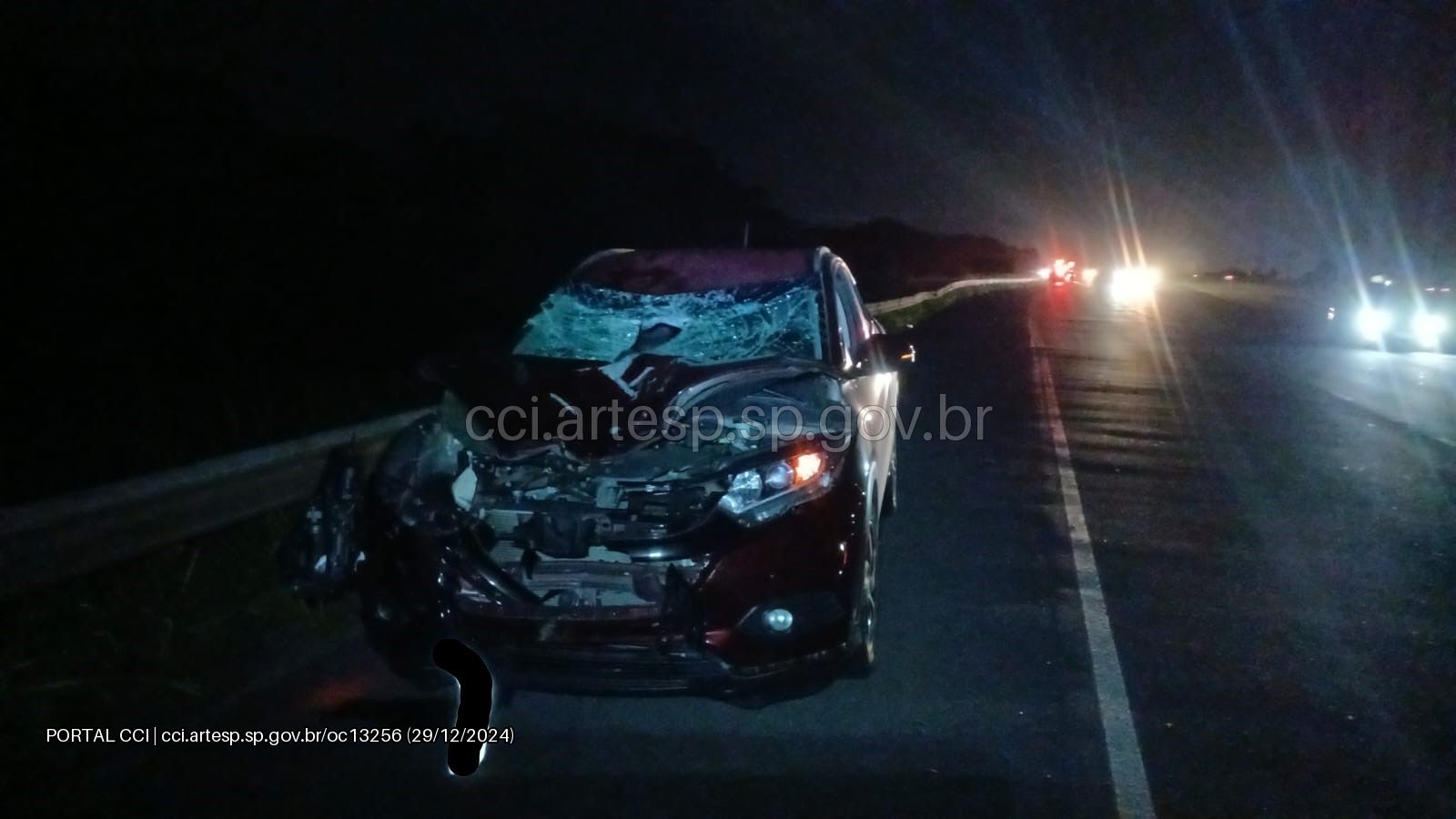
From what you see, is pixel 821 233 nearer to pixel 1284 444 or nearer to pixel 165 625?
pixel 1284 444

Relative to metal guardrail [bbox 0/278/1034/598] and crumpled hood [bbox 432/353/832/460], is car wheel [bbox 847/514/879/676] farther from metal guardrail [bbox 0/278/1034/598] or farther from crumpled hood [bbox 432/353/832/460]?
metal guardrail [bbox 0/278/1034/598]

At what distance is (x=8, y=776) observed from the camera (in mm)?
4352

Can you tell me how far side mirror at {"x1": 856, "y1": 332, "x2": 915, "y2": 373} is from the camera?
21.6 feet

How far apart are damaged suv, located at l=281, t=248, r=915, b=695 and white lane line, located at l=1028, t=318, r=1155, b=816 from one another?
1034mm

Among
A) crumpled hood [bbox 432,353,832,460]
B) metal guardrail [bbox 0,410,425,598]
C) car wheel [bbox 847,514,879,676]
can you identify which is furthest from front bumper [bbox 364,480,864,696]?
metal guardrail [bbox 0,410,425,598]

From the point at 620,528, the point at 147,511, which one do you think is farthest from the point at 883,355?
the point at 147,511

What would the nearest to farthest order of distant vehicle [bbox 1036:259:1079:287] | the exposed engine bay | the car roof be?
the exposed engine bay → the car roof → distant vehicle [bbox 1036:259:1079:287]

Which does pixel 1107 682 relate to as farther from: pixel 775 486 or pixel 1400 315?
pixel 1400 315

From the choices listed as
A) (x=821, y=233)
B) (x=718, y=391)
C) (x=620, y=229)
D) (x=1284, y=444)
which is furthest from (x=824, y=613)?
(x=821, y=233)

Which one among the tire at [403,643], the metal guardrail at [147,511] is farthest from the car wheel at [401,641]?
the metal guardrail at [147,511]

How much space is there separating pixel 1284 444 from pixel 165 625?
10.4 m

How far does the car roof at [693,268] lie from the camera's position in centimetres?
686

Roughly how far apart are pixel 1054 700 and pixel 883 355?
231cm

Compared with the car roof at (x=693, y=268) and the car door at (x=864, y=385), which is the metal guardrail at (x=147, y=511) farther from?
the car door at (x=864, y=385)
